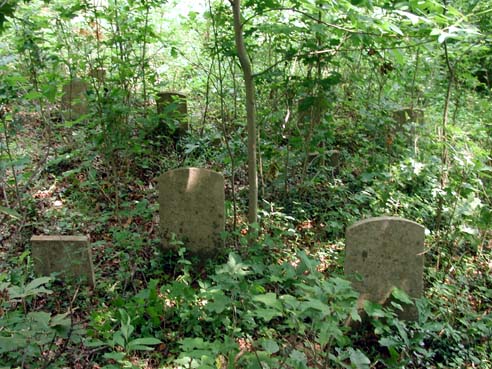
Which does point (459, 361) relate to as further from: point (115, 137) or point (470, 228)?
point (115, 137)

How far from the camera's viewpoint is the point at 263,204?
4438mm

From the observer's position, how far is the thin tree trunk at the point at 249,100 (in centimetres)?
337

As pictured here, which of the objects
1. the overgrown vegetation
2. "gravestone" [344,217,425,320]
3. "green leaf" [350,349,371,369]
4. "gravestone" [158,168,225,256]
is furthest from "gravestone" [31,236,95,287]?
"green leaf" [350,349,371,369]

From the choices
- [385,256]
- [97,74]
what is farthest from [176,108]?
[385,256]

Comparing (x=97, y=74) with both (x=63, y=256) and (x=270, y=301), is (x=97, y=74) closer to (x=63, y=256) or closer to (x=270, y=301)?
(x=63, y=256)

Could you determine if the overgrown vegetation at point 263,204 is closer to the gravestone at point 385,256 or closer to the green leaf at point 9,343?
the green leaf at point 9,343

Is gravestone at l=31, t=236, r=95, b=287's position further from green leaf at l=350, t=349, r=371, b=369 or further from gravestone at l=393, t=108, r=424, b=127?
gravestone at l=393, t=108, r=424, b=127

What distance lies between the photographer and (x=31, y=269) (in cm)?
338

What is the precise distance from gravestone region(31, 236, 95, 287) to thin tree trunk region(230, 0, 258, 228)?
127 centimetres

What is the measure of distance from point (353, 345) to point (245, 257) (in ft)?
3.42

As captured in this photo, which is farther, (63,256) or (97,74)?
(97,74)

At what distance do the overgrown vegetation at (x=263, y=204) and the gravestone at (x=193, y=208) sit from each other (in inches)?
5.2

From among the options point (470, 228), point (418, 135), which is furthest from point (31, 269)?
point (418, 135)

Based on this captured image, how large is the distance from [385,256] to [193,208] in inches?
59.1
